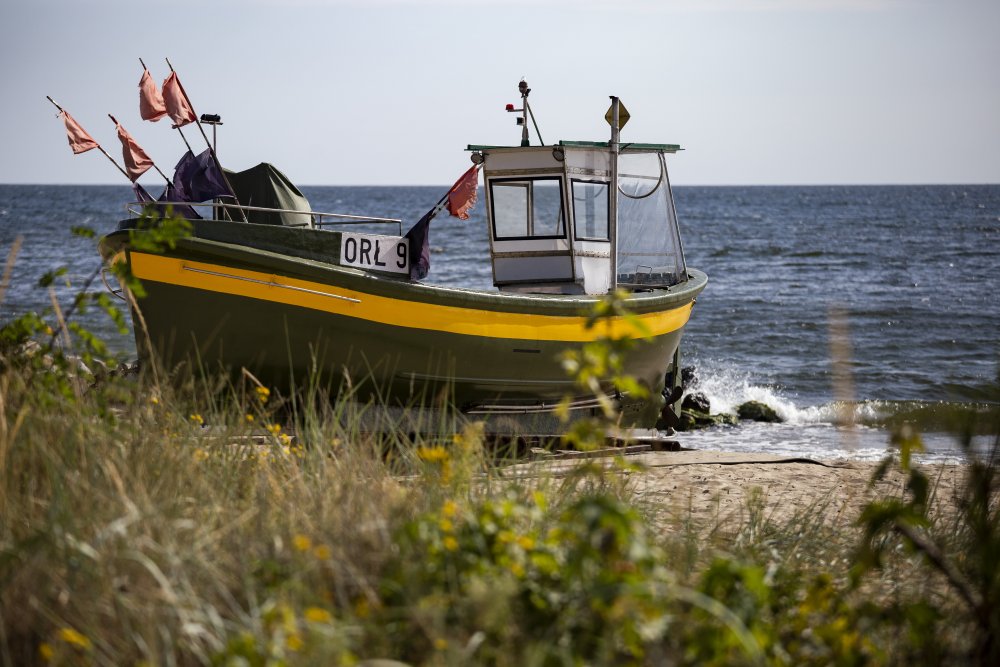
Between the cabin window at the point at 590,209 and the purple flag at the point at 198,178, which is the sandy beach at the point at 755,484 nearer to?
the cabin window at the point at 590,209

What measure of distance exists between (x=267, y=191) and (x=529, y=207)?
8.50 feet

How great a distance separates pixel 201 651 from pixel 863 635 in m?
2.13

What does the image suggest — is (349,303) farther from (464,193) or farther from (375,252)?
(464,193)

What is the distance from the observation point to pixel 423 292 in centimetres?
835

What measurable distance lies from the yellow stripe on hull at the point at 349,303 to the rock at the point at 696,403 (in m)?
6.25

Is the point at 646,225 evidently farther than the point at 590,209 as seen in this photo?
Yes

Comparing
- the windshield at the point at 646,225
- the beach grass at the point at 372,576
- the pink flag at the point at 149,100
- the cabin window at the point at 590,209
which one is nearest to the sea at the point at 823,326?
the beach grass at the point at 372,576

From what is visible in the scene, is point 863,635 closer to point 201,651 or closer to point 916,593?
point 916,593

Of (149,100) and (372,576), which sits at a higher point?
(149,100)

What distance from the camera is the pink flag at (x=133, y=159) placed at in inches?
344

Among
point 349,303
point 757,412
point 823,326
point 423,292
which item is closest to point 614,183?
point 423,292

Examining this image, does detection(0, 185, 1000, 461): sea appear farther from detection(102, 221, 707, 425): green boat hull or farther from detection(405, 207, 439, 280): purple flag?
detection(405, 207, 439, 280): purple flag

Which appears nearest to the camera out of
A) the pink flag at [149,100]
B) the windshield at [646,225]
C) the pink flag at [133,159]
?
the pink flag at [149,100]

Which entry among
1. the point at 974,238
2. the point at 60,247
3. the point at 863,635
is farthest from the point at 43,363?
the point at 974,238
